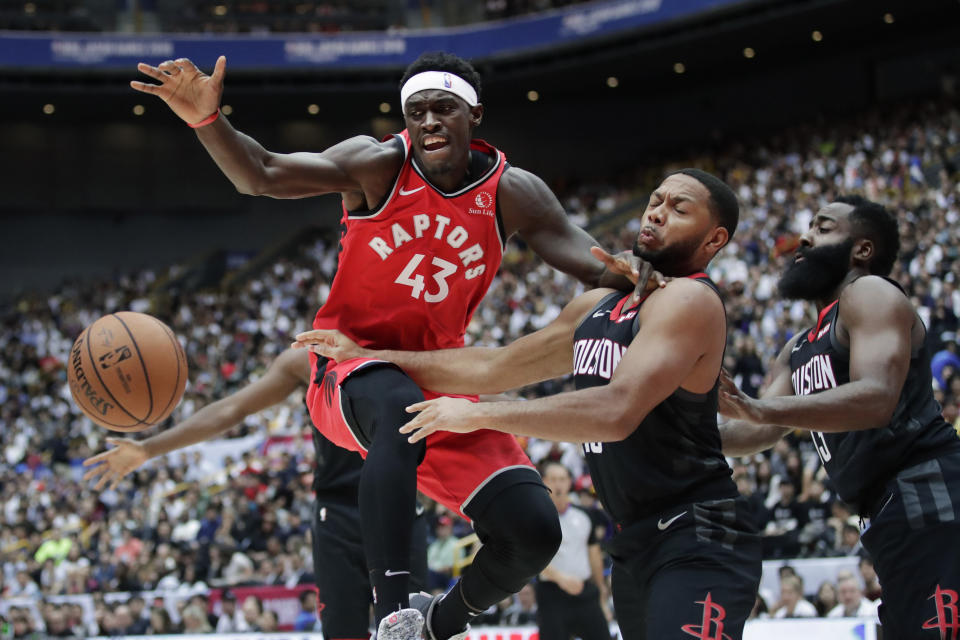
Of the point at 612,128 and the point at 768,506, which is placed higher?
the point at 612,128

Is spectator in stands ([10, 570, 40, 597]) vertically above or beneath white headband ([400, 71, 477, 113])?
beneath

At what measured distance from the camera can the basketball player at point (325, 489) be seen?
534 cm

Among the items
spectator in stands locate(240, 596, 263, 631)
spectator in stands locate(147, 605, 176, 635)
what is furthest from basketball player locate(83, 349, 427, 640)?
spectator in stands locate(147, 605, 176, 635)

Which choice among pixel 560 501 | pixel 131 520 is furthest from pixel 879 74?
pixel 560 501

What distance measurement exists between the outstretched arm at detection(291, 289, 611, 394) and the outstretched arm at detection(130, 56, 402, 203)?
1.91 ft

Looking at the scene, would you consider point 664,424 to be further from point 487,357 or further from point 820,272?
point 820,272

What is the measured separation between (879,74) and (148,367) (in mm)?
23863

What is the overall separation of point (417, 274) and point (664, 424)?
4.18 ft

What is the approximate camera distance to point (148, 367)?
17.5ft

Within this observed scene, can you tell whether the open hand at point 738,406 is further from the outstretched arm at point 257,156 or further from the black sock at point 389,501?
the outstretched arm at point 257,156

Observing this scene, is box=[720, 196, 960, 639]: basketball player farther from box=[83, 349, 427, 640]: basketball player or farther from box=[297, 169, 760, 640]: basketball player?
box=[83, 349, 427, 640]: basketball player

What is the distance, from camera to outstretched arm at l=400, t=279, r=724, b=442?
129 inches

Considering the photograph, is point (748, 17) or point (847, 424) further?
point (748, 17)

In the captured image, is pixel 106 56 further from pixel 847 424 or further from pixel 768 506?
pixel 847 424
